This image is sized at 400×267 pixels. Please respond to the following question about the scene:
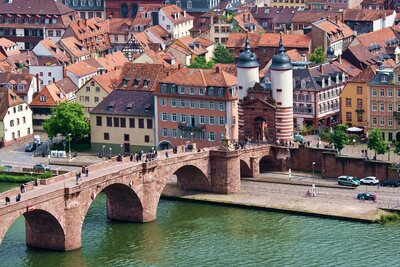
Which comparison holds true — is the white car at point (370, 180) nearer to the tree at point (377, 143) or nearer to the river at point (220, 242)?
the tree at point (377, 143)

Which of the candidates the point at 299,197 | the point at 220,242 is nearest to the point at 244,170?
the point at 299,197

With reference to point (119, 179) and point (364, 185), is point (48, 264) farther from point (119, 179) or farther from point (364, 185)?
point (364, 185)

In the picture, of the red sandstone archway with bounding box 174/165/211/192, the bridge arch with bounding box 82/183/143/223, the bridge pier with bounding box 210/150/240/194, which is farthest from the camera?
the red sandstone archway with bounding box 174/165/211/192

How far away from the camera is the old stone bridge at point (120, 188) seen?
16062 centimetres

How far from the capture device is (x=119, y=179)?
171 meters

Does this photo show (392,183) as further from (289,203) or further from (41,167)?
(41,167)

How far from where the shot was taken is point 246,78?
196375 millimetres

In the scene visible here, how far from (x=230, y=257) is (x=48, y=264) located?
16942 mm

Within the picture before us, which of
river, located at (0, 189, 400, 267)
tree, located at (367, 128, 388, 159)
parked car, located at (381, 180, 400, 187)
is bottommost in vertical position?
river, located at (0, 189, 400, 267)

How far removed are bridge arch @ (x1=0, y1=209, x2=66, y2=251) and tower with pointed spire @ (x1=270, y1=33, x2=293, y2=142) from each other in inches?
1592

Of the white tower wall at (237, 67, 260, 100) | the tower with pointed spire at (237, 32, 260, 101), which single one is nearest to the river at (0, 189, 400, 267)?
the white tower wall at (237, 67, 260, 100)

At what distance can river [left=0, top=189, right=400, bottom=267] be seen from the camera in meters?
160

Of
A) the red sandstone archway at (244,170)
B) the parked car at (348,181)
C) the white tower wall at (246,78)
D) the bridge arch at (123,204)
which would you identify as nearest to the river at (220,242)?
the bridge arch at (123,204)

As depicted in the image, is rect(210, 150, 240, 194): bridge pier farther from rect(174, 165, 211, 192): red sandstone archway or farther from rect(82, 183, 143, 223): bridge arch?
rect(82, 183, 143, 223): bridge arch
